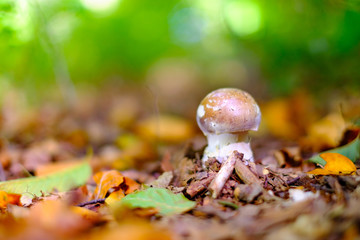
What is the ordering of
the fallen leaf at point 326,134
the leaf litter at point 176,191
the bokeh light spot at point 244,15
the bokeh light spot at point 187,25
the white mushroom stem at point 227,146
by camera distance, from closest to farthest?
the leaf litter at point 176,191, the white mushroom stem at point 227,146, the fallen leaf at point 326,134, the bokeh light spot at point 244,15, the bokeh light spot at point 187,25

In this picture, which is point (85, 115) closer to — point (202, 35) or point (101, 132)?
point (101, 132)

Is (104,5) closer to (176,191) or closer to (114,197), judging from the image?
(114,197)

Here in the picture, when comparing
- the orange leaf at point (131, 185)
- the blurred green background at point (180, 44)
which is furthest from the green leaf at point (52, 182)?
the blurred green background at point (180, 44)

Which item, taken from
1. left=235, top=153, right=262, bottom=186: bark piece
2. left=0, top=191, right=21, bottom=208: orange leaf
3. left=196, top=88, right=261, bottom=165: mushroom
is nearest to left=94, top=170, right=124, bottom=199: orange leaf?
left=0, top=191, right=21, bottom=208: orange leaf

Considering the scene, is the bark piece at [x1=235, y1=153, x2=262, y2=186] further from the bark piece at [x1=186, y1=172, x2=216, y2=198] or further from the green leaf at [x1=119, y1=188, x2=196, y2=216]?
the green leaf at [x1=119, y1=188, x2=196, y2=216]

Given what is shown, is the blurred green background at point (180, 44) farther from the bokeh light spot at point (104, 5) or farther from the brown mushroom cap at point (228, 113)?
the brown mushroom cap at point (228, 113)

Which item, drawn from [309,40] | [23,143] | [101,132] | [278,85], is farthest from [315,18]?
[23,143]
